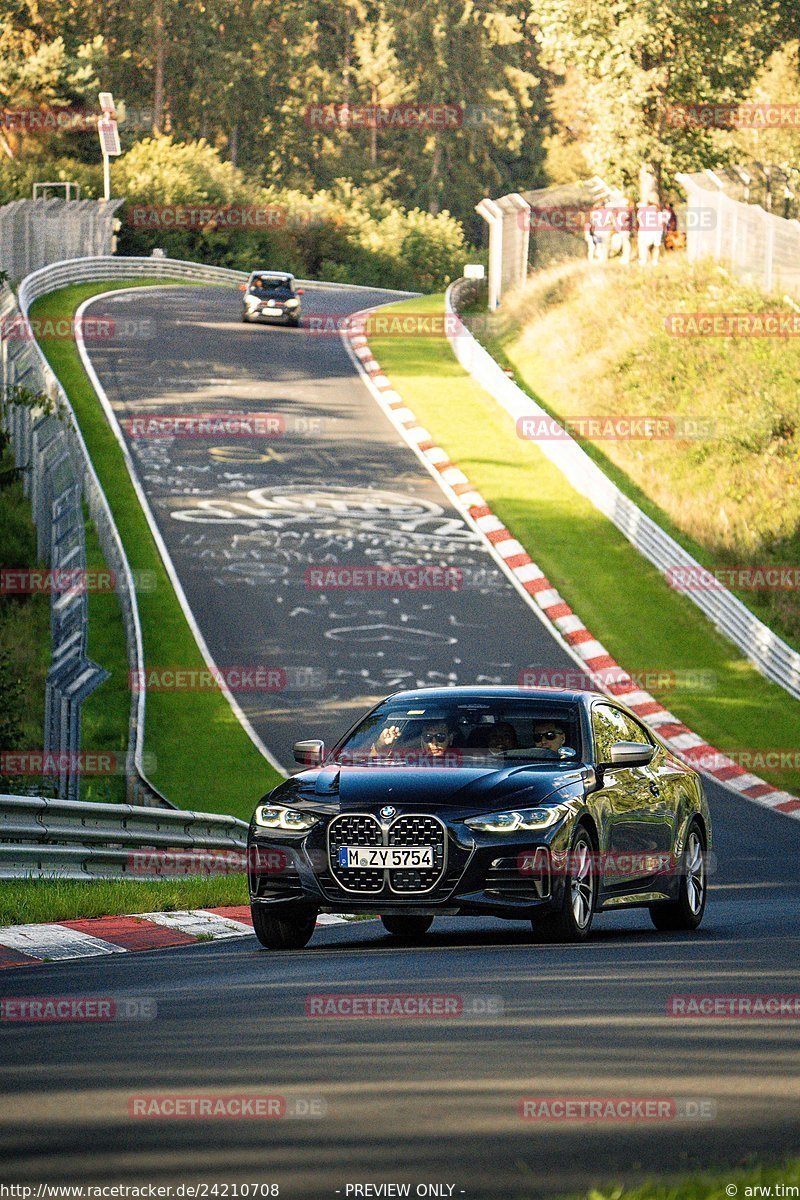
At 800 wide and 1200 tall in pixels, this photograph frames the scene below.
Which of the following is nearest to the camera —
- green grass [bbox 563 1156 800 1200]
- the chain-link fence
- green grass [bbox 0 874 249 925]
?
green grass [bbox 563 1156 800 1200]

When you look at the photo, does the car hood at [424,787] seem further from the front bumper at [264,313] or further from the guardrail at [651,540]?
the front bumper at [264,313]

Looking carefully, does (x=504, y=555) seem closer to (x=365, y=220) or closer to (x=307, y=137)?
(x=365, y=220)

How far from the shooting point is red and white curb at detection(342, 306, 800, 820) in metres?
24.5

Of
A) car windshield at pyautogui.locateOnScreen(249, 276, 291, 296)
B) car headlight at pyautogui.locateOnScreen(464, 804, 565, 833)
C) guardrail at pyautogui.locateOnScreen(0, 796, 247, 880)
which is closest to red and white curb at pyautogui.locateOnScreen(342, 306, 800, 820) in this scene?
guardrail at pyautogui.locateOnScreen(0, 796, 247, 880)

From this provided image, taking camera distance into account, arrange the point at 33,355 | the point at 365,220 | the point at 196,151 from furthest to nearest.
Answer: the point at 365,220 → the point at 196,151 → the point at 33,355

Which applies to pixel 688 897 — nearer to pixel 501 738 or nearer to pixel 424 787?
pixel 501 738

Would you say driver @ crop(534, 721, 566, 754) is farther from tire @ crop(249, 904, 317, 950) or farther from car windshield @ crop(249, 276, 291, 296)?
car windshield @ crop(249, 276, 291, 296)

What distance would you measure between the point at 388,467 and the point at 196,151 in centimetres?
5196

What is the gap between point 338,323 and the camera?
6081 centimetres

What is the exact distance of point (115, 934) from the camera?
39.0ft

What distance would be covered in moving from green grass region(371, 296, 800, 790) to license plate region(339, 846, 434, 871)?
14.1 m

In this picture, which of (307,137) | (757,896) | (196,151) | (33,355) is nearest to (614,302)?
(33,355)

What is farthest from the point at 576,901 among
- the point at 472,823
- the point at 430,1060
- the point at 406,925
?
the point at 430,1060

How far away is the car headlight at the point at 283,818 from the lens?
11211 mm
